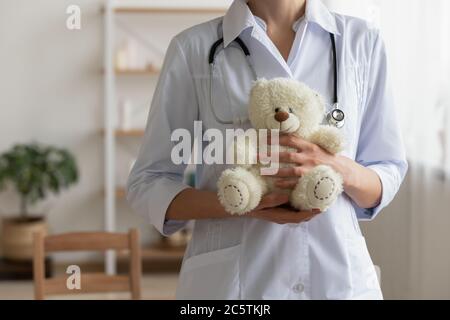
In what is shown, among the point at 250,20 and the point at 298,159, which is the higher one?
the point at 250,20

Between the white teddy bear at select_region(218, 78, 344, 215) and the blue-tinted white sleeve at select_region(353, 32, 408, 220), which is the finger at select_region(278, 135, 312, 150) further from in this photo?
the blue-tinted white sleeve at select_region(353, 32, 408, 220)

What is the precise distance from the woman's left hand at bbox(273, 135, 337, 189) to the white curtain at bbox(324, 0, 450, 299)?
177 cm

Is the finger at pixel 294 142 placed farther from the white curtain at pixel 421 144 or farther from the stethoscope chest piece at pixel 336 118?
the white curtain at pixel 421 144

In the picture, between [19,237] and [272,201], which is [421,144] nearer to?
[272,201]

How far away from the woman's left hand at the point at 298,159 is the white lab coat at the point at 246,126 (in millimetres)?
73

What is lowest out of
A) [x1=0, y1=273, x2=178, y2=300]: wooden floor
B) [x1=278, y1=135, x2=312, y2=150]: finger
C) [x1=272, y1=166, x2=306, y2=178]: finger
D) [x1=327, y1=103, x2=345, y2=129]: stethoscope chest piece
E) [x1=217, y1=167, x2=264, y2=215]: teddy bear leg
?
[x1=0, y1=273, x2=178, y2=300]: wooden floor

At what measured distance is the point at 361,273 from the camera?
3.35 feet

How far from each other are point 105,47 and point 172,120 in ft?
10.7

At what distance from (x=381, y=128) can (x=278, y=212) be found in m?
0.23

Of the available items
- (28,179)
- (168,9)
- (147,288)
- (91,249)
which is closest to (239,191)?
(91,249)

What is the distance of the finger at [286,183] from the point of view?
0.96 m

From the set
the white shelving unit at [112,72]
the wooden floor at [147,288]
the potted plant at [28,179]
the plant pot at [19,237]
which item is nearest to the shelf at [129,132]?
the white shelving unit at [112,72]

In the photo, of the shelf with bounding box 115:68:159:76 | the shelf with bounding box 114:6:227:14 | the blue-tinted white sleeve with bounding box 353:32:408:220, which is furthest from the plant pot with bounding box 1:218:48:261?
the blue-tinted white sleeve with bounding box 353:32:408:220

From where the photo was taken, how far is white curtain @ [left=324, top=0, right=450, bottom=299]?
8.78 feet
